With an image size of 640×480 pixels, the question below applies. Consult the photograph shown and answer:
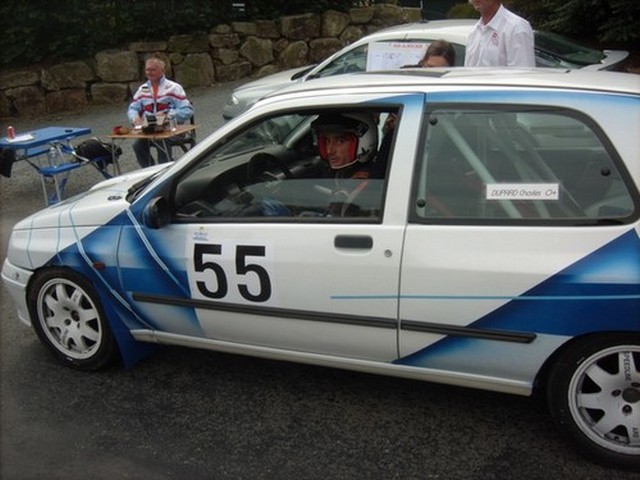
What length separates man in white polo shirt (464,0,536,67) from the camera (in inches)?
182

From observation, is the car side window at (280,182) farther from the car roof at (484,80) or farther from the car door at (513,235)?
the car door at (513,235)

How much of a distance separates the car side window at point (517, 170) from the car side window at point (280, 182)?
0.86 ft

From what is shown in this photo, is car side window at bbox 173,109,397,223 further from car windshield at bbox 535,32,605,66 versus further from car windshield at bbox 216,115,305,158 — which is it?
car windshield at bbox 535,32,605,66

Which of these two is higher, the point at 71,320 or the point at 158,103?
the point at 158,103

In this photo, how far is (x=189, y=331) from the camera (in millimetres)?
3461

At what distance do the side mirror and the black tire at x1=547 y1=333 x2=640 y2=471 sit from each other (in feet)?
6.30

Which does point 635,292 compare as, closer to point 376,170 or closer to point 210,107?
point 376,170

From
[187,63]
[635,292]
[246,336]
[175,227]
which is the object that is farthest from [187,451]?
[187,63]

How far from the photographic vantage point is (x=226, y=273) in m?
3.21

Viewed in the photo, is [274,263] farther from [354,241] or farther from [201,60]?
[201,60]

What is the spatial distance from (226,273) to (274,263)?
0.27 m

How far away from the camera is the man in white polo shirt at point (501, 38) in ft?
15.2

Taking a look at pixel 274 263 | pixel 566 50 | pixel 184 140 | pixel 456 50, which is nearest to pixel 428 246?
pixel 274 263

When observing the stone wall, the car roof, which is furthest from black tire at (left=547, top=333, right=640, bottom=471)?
the stone wall
